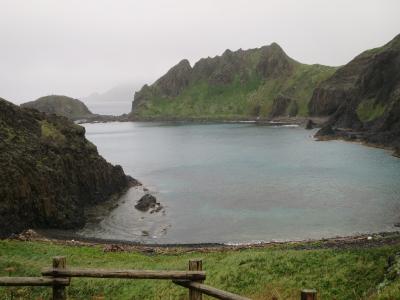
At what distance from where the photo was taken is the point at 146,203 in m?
62.0

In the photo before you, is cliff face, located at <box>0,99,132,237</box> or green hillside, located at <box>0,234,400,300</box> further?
cliff face, located at <box>0,99,132,237</box>

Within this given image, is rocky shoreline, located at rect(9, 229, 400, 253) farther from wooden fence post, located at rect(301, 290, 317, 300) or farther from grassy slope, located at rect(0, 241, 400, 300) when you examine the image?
wooden fence post, located at rect(301, 290, 317, 300)

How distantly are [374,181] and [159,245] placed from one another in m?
42.8

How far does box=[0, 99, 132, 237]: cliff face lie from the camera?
49719mm

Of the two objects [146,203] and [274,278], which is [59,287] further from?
[146,203]

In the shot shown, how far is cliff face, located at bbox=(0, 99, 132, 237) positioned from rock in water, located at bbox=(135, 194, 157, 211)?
7.38 metres

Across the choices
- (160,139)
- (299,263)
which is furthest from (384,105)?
(299,263)

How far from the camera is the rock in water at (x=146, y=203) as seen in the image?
61250mm

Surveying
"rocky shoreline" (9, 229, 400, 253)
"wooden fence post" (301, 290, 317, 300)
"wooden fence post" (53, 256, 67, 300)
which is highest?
"wooden fence post" (301, 290, 317, 300)

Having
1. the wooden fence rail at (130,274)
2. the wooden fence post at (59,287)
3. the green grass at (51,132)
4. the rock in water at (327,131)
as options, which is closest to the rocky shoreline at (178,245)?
the green grass at (51,132)

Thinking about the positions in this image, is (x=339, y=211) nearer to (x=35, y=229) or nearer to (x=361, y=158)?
(x=35, y=229)

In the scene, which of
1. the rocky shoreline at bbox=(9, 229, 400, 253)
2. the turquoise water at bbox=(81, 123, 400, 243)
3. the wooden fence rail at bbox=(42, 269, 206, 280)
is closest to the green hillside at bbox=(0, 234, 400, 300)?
the wooden fence rail at bbox=(42, 269, 206, 280)

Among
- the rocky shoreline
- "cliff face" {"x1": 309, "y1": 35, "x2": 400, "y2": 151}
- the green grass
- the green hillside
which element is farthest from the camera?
"cliff face" {"x1": 309, "y1": 35, "x2": 400, "y2": 151}

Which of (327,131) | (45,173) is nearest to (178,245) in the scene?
(45,173)
